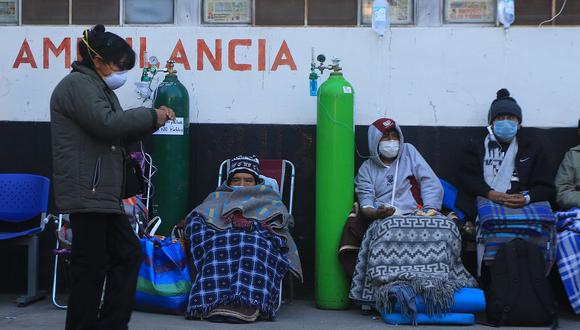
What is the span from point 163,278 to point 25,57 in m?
2.21

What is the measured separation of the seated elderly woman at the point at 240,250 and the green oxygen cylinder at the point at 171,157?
406 millimetres

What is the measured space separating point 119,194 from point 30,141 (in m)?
2.56

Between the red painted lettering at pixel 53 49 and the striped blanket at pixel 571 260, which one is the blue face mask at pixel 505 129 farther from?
the red painted lettering at pixel 53 49

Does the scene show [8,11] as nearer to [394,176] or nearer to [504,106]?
[394,176]

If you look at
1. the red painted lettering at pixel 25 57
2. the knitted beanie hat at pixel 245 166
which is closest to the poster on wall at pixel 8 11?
the red painted lettering at pixel 25 57

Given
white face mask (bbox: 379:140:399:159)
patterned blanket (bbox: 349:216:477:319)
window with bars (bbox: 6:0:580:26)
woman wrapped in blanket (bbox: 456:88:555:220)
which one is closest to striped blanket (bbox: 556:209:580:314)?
woman wrapped in blanket (bbox: 456:88:555:220)

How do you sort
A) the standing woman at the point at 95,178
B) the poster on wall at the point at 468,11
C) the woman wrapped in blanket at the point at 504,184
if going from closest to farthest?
the standing woman at the point at 95,178 → the woman wrapped in blanket at the point at 504,184 → the poster on wall at the point at 468,11

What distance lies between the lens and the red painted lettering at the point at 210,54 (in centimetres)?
699

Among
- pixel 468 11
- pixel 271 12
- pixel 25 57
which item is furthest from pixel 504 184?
pixel 25 57

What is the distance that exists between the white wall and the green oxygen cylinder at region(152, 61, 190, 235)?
0.28 metres

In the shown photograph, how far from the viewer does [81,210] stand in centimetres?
463

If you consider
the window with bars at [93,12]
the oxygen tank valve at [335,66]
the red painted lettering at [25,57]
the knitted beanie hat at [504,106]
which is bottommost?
the knitted beanie hat at [504,106]

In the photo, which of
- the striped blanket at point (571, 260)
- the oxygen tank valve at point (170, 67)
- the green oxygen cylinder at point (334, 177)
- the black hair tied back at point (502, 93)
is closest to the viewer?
the striped blanket at point (571, 260)

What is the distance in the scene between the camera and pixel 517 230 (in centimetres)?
617
